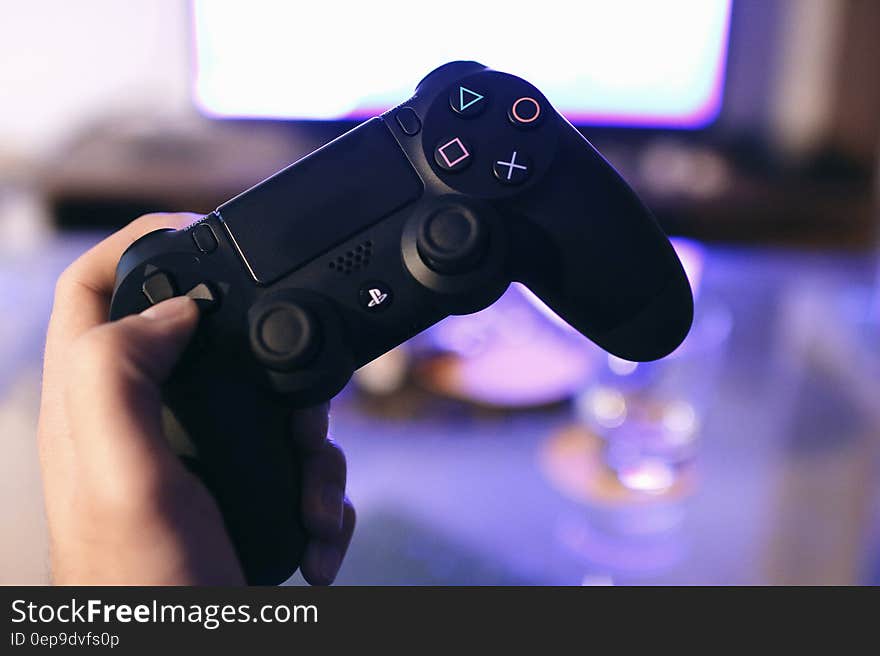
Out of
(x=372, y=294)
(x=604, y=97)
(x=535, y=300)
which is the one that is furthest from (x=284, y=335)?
(x=604, y=97)

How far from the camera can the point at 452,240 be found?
0.32 metres

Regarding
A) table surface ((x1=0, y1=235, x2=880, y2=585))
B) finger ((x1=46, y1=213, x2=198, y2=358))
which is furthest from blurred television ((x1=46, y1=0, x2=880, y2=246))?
finger ((x1=46, y1=213, x2=198, y2=358))

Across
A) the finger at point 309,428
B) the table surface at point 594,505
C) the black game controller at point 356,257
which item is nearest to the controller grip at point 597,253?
the black game controller at point 356,257

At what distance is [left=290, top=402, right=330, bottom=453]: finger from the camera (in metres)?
0.36

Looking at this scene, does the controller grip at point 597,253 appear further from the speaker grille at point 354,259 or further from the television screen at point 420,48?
the television screen at point 420,48

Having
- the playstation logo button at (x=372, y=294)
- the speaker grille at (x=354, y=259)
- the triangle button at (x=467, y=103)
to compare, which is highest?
the triangle button at (x=467, y=103)

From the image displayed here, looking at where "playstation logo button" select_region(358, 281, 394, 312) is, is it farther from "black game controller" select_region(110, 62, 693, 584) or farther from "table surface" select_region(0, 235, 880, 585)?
"table surface" select_region(0, 235, 880, 585)

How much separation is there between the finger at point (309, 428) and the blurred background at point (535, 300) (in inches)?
2.4

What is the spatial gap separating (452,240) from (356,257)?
0.14ft

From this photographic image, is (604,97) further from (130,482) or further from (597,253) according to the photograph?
(130,482)

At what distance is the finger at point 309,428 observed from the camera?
36cm

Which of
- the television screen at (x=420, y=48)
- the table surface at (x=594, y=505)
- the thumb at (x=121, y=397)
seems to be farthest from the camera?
the television screen at (x=420, y=48)

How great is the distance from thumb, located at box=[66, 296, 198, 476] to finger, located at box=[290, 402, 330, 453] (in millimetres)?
69
